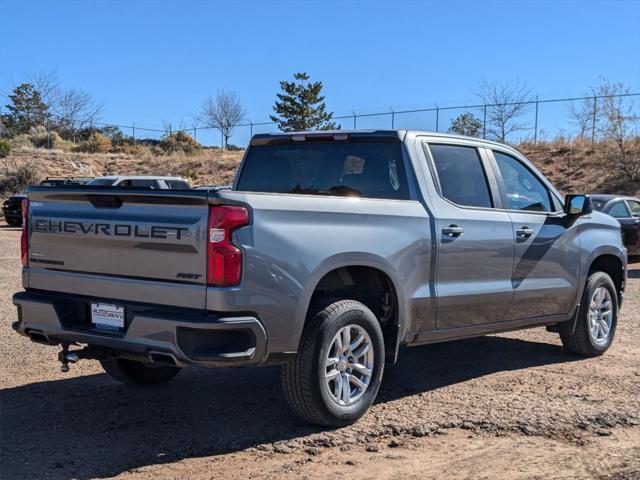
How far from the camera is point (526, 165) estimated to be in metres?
7.22

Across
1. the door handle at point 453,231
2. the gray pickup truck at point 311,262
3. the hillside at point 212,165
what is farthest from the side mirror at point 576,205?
the hillside at point 212,165

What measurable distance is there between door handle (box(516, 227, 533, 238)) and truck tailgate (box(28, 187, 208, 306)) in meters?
3.18

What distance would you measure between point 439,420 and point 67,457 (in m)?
2.49

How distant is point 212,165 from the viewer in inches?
1859

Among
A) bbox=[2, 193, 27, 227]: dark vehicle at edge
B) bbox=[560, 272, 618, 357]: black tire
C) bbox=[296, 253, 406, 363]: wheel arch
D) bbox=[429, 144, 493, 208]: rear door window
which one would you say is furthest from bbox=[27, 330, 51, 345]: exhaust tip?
bbox=[2, 193, 27, 227]: dark vehicle at edge

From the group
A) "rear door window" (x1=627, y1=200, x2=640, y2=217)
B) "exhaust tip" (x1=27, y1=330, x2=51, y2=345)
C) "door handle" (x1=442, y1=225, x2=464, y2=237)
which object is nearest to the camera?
"exhaust tip" (x1=27, y1=330, x2=51, y2=345)

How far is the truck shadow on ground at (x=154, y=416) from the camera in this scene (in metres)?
4.74

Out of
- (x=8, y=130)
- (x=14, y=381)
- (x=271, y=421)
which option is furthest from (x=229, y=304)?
(x=8, y=130)

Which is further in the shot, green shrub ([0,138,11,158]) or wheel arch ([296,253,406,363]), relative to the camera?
green shrub ([0,138,11,158])

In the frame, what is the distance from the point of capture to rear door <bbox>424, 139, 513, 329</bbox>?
6.04 meters

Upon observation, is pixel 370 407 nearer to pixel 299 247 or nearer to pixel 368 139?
pixel 299 247

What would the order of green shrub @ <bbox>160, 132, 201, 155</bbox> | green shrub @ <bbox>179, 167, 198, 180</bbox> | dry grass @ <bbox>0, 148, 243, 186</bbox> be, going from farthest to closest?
1. green shrub @ <bbox>160, 132, 201, 155</bbox>
2. green shrub @ <bbox>179, 167, 198, 180</bbox>
3. dry grass @ <bbox>0, 148, 243, 186</bbox>

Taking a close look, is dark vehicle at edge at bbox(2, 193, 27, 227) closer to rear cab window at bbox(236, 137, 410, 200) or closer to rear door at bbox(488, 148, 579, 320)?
rear cab window at bbox(236, 137, 410, 200)

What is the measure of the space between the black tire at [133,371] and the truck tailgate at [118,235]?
102cm
